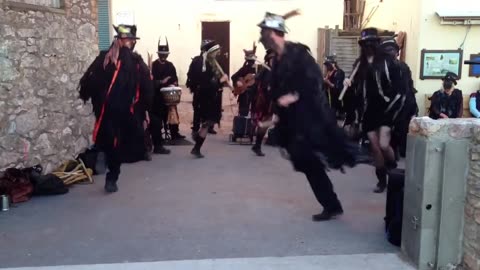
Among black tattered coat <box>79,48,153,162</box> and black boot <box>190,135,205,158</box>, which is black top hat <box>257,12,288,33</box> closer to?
black tattered coat <box>79,48,153,162</box>

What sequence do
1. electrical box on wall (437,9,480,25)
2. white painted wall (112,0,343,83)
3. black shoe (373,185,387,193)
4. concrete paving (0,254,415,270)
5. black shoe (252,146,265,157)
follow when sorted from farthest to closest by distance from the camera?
1. white painted wall (112,0,343,83)
2. electrical box on wall (437,9,480,25)
3. black shoe (252,146,265,157)
4. black shoe (373,185,387,193)
5. concrete paving (0,254,415,270)

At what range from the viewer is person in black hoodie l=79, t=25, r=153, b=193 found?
5617 mm

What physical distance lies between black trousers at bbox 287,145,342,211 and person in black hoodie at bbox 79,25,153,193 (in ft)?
6.61

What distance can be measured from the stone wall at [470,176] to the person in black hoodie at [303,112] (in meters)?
0.98

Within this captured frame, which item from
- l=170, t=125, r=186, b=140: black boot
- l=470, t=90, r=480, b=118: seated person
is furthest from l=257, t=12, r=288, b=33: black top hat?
l=470, t=90, r=480, b=118: seated person

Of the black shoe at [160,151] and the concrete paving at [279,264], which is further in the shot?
the black shoe at [160,151]

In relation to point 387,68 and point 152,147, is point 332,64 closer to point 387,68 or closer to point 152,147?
point 152,147

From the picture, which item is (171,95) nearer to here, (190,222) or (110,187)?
(110,187)

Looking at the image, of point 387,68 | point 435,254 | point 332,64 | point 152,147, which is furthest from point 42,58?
point 332,64

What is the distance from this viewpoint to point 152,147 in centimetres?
839

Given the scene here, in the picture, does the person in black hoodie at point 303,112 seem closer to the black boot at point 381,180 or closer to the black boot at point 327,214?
the black boot at point 327,214

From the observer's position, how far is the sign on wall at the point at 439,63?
9.15m

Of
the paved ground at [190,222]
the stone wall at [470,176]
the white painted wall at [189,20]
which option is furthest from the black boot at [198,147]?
the white painted wall at [189,20]

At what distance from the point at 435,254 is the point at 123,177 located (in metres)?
4.10
